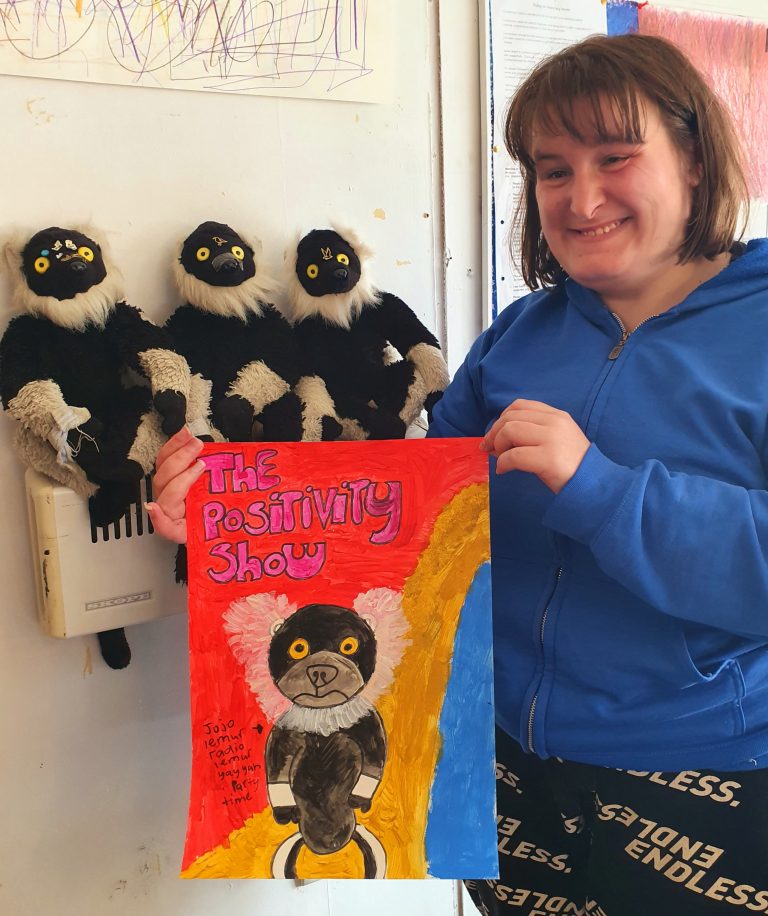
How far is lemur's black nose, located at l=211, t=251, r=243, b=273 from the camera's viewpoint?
0.93 m

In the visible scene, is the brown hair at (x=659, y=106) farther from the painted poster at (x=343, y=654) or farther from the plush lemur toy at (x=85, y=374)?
the plush lemur toy at (x=85, y=374)

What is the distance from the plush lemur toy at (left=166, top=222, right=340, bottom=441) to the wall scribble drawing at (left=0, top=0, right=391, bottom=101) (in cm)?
19

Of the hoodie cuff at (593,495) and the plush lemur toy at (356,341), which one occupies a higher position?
the plush lemur toy at (356,341)

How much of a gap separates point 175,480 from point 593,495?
0.40m

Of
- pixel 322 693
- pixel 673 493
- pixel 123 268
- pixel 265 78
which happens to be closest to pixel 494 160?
pixel 265 78

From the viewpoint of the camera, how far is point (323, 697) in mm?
817

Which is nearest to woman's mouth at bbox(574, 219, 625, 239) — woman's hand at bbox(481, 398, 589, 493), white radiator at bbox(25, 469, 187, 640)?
woman's hand at bbox(481, 398, 589, 493)

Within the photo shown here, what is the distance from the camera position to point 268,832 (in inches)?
31.3

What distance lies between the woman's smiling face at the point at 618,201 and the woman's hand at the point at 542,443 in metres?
0.17

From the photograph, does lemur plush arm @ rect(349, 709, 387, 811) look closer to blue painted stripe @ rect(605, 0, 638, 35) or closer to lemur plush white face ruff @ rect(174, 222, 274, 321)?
lemur plush white face ruff @ rect(174, 222, 274, 321)

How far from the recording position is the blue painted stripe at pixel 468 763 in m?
0.79

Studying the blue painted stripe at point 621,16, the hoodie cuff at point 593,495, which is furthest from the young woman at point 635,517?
the blue painted stripe at point 621,16

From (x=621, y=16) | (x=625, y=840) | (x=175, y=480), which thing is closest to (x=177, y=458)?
(x=175, y=480)

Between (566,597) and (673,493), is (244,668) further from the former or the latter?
(673,493)
